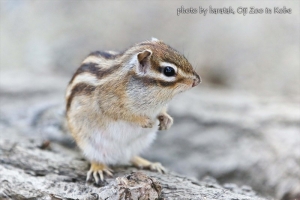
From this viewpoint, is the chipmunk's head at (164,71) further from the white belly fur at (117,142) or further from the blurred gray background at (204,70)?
the blurred gray background at (204,70)

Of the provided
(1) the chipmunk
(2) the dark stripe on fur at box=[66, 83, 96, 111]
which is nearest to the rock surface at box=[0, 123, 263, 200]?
(1) the chipmunk

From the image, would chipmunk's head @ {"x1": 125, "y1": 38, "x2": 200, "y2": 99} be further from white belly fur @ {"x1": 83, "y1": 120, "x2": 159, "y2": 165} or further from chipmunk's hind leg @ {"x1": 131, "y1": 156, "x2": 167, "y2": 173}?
chipmunk's hind leg @ {"x1": 131, "y1": 156, "x2": 167, "y2": 173}

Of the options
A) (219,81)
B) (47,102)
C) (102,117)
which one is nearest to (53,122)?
(47,102)

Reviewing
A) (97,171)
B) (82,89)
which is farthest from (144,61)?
(97,171)

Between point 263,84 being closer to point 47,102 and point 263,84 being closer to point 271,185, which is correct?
point 271,185

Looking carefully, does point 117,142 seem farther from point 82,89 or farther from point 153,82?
point 153,82

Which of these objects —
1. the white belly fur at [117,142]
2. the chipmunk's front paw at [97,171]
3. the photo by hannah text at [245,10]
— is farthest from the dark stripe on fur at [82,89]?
the photo by hannah text at [245,10]

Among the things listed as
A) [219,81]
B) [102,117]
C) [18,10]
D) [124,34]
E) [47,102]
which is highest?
[18,10]

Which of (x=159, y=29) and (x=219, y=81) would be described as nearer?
(x=219, y=81)
